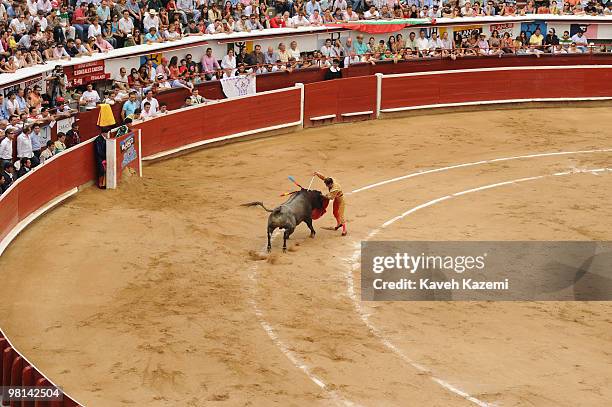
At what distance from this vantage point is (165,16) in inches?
1207

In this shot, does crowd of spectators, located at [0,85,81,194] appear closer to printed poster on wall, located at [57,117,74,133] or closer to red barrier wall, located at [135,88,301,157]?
printed poster on wall, located at [57,117,74,133]

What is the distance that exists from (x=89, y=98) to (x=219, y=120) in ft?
13.4

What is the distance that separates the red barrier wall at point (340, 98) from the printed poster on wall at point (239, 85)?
166cm

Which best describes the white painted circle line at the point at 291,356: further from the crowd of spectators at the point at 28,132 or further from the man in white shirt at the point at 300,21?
the man in white shirt at the point at 300,21

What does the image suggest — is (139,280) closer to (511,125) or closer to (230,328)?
(230,328)

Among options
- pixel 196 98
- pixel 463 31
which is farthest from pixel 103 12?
pixel 463 31

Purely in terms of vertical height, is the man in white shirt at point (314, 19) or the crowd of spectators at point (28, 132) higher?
the man in white shirt at point (314, 19)

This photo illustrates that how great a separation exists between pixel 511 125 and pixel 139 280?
15358 mm

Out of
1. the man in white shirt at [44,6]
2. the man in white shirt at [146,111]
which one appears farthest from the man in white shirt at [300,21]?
the man in white shirt at [44,6]

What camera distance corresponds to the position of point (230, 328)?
18172 mm

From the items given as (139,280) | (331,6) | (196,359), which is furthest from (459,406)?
(331,6)

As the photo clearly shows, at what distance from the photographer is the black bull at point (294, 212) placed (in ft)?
69.5

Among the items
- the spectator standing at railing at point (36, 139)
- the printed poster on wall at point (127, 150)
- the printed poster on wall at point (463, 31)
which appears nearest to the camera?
the spectator standing at railing at point (36, 139)

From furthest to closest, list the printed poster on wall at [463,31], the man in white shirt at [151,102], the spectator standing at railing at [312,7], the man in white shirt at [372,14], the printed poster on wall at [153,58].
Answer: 1. the printed poster on wall at [463,31]
2. the man in white shirt at [372,14]
3. the spectator standing at railing at [312,7]
4. the printed poster on wall at [153,58]
5. the man in white shirt at [151,102]
